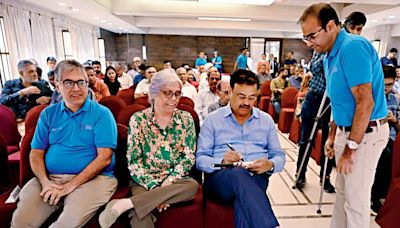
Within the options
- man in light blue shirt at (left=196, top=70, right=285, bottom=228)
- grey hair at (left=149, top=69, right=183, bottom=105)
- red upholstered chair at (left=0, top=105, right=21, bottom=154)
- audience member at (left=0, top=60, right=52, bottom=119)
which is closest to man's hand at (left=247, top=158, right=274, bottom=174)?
man in light blue shirt at (left=196, top=70, right=285, bottom=228)

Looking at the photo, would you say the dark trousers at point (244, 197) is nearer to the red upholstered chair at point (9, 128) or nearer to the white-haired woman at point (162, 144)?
the white-haired woman at point (162, 144)

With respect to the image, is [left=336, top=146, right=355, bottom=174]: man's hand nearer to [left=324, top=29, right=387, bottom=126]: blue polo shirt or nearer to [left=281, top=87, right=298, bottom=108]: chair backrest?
[left=324, top=29, right=387, bottom=126]: blue polo shirt

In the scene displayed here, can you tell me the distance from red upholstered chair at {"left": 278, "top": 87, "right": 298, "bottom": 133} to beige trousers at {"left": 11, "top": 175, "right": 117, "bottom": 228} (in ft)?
11.8

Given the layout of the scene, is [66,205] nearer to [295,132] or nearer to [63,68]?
[63,68]

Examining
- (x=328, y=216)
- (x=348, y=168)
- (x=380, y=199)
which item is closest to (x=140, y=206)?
(x=348, y=168)

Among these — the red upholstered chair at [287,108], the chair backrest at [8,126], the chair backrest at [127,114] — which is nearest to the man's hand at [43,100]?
the chair backrest at [8,126]

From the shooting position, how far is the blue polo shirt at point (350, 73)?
1.30m

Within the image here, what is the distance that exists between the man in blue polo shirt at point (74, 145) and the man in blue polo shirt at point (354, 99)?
4.44ft

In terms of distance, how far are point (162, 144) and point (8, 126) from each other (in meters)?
1.76

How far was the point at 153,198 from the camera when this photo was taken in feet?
4.63

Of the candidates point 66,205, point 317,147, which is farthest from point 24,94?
point 317,147

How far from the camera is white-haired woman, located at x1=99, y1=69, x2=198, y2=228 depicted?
1.54m

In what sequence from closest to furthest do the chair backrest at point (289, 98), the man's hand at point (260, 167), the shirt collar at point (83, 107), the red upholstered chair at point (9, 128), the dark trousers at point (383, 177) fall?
1. the man's hand at point (260, 167)
2. the shirt collar at point (83, 107)
3. the dark trousers at point (383, 177)
4. the red upholstered chair at point (9, 128)
5. the chair backrest at point (289, 98)

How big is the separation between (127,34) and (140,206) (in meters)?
13.3
